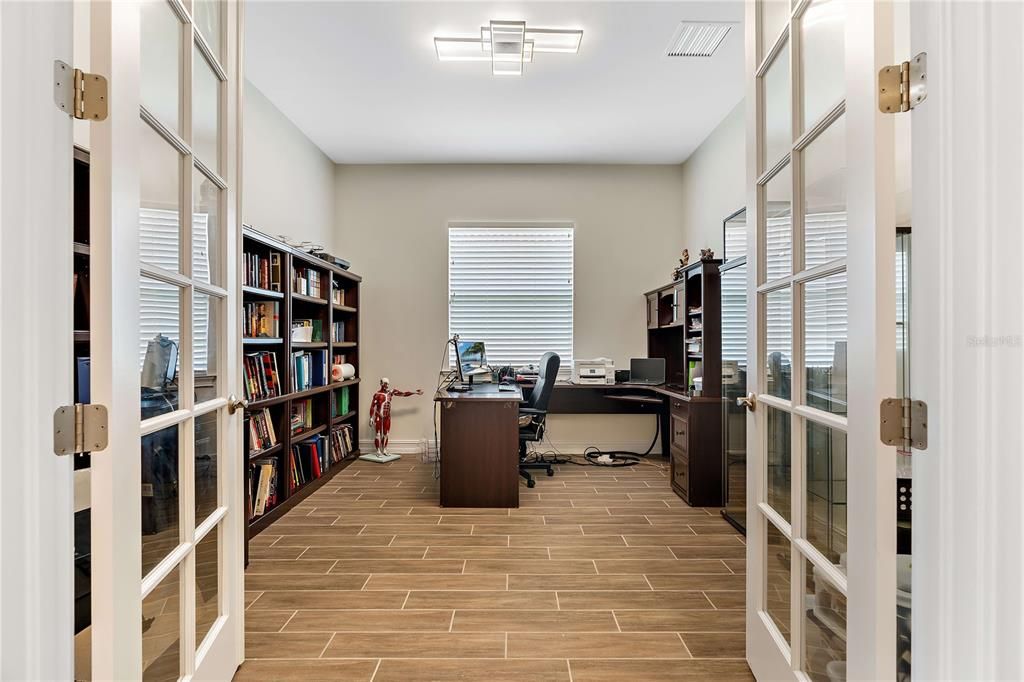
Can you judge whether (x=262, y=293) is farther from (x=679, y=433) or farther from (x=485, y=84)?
(x=679, y=433)

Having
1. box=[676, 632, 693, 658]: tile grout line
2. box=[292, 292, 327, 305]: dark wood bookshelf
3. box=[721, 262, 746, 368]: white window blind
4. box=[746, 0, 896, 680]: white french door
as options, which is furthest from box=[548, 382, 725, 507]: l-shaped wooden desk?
box=[292, 292, 327, 305]: dark wood bookshelf

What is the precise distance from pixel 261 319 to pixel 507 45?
2.30 meters

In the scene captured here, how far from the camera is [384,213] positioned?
5461mm

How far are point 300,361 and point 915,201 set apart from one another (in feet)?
12.6

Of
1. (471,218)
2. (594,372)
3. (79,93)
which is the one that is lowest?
(594,372)

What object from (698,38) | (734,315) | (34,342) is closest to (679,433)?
(734,315)

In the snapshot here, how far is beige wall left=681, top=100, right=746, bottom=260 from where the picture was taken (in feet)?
13.4

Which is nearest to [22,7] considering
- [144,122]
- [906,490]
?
[144,122]

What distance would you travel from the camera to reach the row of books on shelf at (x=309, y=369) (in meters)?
3.94

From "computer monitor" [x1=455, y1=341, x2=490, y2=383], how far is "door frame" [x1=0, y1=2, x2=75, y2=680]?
3.75m

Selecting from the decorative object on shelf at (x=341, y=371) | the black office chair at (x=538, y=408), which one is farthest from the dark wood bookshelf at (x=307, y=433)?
the black office chair at (x=538, y=408)

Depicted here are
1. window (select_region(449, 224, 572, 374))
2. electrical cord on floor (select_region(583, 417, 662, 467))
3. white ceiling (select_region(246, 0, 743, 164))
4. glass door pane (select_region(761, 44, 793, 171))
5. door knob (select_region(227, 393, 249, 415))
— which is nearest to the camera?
glass door pane (select_region(761, 44, 793, 171))

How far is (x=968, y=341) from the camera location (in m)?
0.85

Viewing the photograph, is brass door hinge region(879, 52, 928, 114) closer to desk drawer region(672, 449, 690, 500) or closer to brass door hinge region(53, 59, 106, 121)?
brass door hinge region(53, 59, 106, 121)
